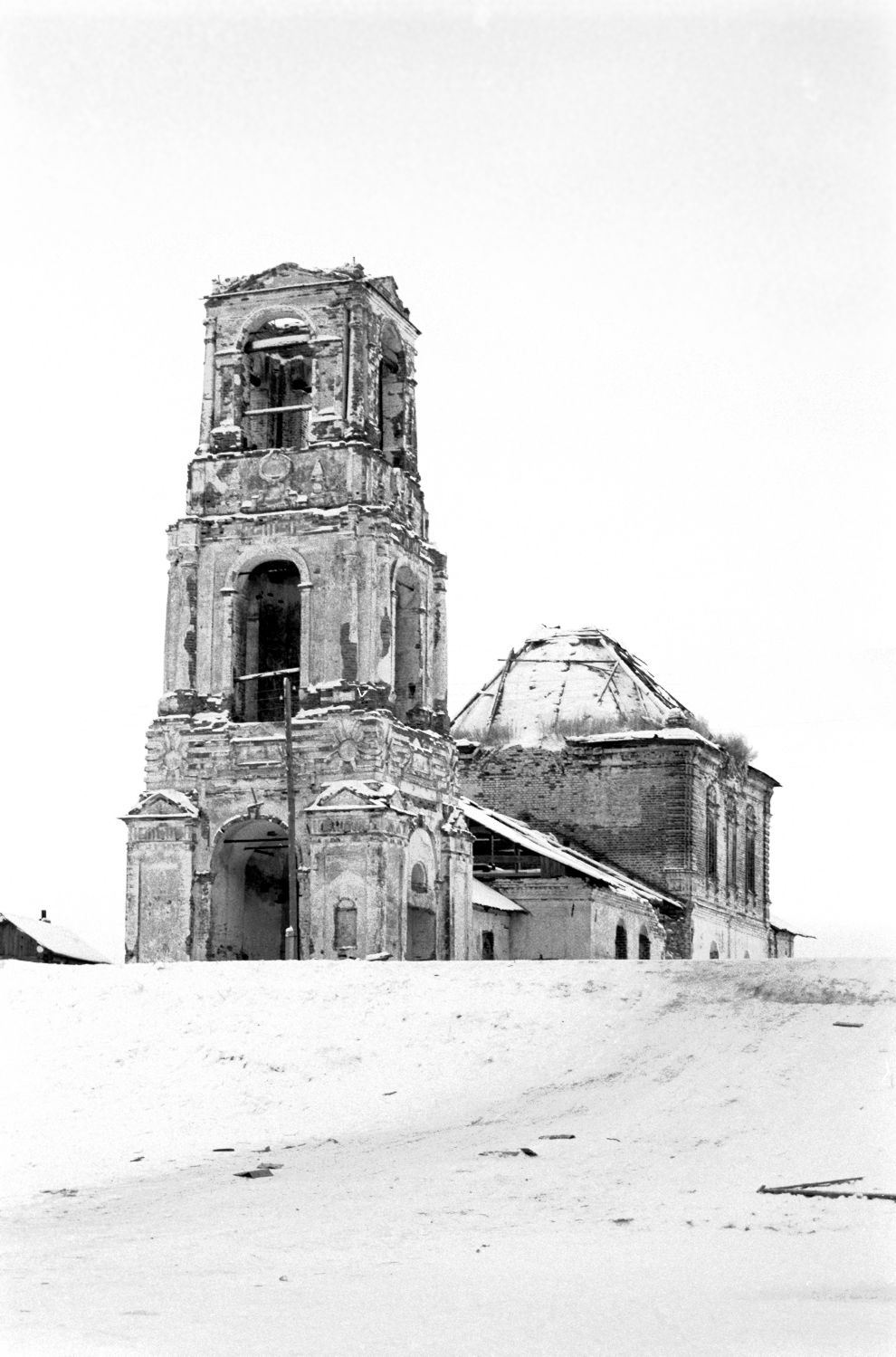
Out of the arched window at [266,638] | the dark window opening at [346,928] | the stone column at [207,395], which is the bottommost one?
the dark window opening at [346,928]

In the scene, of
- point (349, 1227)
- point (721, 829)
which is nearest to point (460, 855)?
point (721, 829)

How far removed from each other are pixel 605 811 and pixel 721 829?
11.2 feet

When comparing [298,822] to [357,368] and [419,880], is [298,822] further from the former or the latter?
[357,368]

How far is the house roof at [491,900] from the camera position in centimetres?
3328

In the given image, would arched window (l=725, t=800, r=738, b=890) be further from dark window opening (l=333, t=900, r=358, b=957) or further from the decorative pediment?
the decorative pediment

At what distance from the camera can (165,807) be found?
92.8 ft

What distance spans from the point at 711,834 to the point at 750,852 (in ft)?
11.7

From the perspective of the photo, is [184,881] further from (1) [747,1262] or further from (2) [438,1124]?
(1) [747,1262]

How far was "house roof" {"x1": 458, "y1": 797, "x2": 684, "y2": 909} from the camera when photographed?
35.8 meters

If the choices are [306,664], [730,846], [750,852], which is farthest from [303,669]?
[750,852]

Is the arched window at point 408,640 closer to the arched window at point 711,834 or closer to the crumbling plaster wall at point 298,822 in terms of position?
the crumbling plaster wall at point 298,822

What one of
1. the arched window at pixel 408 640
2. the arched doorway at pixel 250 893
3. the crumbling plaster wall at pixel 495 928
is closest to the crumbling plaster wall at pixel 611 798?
the crumbling plaster wall at pixel 495 928

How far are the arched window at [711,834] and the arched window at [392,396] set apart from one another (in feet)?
44.6

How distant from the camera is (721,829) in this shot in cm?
4194
